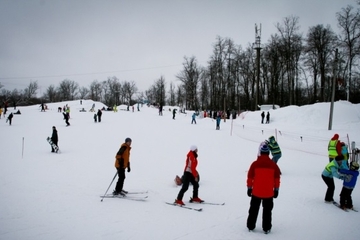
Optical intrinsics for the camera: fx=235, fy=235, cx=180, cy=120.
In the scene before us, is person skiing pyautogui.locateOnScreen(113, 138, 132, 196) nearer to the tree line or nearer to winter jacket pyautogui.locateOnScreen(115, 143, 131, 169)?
winter jacket pyautogui.locateOnScreen(115, 143, 131, 169)

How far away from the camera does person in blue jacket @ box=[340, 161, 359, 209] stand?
19.6ft

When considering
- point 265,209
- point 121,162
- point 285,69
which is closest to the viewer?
point 265,209

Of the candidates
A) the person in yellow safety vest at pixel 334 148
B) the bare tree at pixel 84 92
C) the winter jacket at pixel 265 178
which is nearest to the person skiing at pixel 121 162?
the winter jacket at pixel 265 178

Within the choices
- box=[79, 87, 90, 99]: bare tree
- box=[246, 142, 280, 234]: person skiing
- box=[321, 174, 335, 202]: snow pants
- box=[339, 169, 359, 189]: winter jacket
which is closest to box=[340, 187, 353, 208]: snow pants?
box=[339, 169, 359, 189]: winter jacket

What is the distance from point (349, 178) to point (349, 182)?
0.11m

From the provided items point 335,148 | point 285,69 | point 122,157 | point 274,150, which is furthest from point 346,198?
point 285,69

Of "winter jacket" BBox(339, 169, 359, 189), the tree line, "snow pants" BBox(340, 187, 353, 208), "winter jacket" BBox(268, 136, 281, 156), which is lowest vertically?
"snow pants" BBox(340, 187, 353, 208)

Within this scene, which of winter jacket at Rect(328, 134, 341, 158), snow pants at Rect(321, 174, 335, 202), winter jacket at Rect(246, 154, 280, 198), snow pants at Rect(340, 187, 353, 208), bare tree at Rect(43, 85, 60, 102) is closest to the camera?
winter jacket at Rect(246, 154, 280, 198)

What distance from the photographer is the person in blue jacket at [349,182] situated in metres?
5.98

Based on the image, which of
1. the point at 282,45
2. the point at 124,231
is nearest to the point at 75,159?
the point at 124,231

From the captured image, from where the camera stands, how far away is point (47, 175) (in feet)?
34.1

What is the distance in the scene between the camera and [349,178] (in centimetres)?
607

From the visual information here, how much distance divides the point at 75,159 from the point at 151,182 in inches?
259

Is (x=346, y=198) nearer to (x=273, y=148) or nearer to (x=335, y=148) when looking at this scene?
(x=335, y=148)
